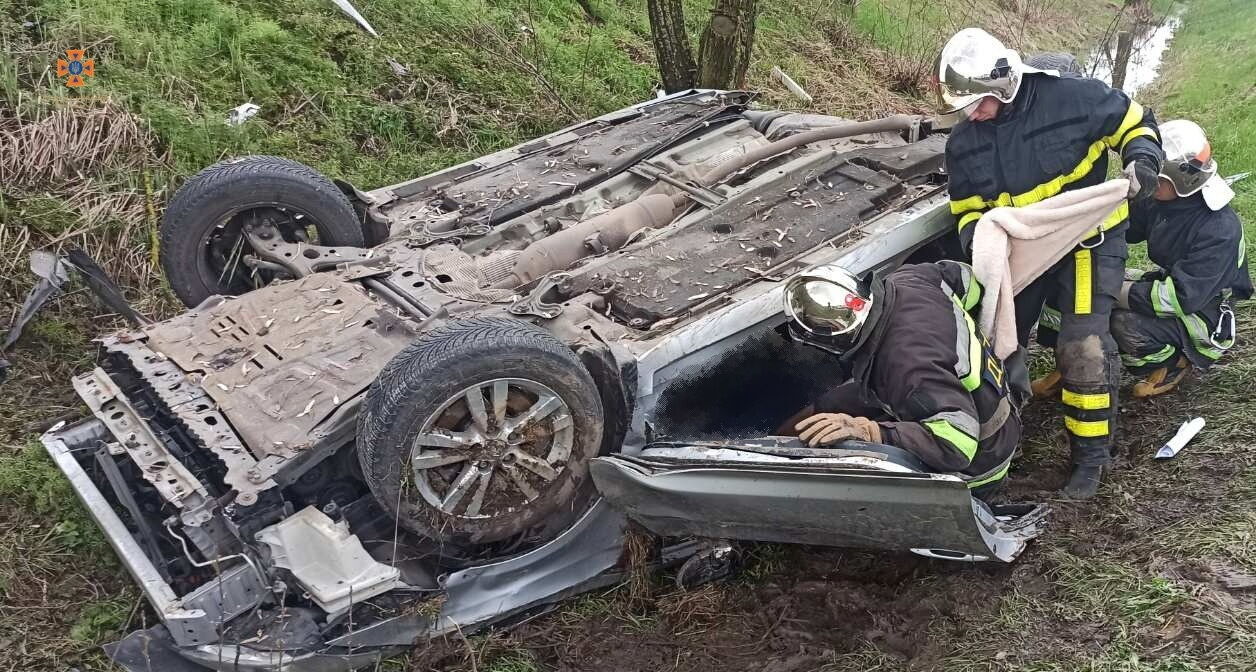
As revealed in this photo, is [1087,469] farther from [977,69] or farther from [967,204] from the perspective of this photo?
[977,69]

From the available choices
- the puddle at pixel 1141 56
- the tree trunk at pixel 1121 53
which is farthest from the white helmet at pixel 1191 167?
the puddle at pixel 1141 56

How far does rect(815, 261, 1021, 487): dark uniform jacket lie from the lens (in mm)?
3006

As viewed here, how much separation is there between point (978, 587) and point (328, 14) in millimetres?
6106

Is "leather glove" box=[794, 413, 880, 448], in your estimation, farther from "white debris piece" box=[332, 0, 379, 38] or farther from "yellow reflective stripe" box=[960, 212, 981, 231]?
"white debris piece" box=[332, 0, 379, 38]

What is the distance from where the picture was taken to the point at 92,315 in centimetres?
477

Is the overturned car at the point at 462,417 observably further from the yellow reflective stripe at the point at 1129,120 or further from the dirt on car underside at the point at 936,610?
the yellow reflective stripe at the point at 1129,120

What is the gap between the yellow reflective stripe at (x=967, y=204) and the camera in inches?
148

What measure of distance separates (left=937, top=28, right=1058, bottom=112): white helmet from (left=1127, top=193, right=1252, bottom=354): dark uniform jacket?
1.21 m

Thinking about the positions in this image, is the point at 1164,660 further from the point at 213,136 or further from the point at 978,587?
the point at 213,136

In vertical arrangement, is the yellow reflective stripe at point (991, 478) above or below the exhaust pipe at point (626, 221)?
below

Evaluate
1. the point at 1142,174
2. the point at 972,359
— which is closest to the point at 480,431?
the point at 972,359

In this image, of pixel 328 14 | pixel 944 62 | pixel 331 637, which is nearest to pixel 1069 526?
pixel 944 62

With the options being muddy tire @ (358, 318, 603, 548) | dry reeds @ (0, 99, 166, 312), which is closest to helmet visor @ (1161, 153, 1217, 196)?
muddy tire @ (358, 318, 603, 548)

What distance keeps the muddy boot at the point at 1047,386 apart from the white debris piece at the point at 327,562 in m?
3.39
